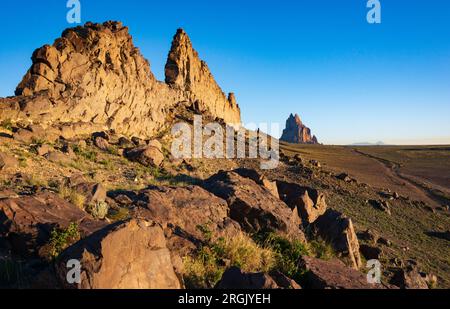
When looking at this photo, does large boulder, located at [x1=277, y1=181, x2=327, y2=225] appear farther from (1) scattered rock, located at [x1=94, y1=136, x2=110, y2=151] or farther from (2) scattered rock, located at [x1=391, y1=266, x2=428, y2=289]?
(1) scattered rock, located at [x1=94, y1=136, x2=110, y2=151]

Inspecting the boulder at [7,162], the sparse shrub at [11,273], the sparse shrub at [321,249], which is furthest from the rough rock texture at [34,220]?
the boulder at [7,162]

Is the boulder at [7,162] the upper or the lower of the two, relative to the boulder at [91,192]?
upper

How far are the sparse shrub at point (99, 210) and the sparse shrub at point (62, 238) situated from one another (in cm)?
208

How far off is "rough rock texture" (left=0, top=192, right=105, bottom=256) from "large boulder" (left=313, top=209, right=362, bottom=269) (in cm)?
854

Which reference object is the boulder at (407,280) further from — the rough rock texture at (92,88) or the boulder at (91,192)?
the rough rock texture at (92,88)

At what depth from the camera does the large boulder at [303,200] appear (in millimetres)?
15125

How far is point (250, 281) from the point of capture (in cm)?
590

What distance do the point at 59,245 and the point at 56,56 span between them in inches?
1045

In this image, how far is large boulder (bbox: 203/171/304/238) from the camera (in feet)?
37.1

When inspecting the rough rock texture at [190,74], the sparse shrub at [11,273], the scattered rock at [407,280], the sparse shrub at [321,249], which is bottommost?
the scattered rock at [407,280]

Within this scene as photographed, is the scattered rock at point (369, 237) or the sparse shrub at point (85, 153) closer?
the scattered rock at point (369, 237)

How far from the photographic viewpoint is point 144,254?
5621 mm

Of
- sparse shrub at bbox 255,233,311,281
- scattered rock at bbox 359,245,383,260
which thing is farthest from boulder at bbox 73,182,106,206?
scattered rock at bbox 359,245,383,260
